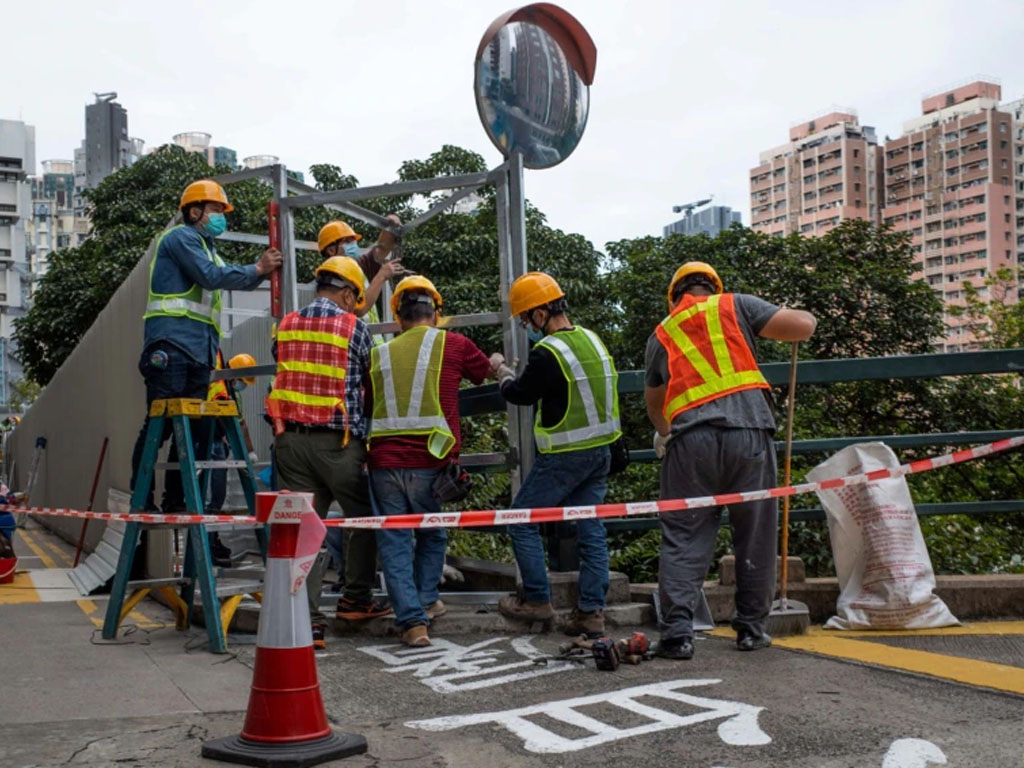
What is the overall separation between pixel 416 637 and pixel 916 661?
2.31 meters

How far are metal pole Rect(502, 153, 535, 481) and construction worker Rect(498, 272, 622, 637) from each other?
1.16ft

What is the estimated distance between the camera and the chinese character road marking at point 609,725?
3.92m

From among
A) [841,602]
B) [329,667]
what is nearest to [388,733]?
[329,667]

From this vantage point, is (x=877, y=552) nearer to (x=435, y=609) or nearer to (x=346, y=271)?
(x=435, y=609)

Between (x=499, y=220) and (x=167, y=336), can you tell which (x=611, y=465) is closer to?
(x=499, y=220)

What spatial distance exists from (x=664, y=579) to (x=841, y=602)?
1.25m

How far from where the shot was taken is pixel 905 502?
6207 mm

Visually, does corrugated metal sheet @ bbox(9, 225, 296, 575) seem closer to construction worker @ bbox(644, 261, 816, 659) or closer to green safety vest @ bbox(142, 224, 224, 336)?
green safety vest @ bbox(142, 224, 224, 336)

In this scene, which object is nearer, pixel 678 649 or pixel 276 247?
pixel 678 649

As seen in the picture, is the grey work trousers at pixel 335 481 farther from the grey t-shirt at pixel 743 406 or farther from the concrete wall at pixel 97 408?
the concrete wall at pixel 97 408

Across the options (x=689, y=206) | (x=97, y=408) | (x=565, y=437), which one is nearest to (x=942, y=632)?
(x=565, y=437)

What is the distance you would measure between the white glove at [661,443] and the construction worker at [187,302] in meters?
2.30

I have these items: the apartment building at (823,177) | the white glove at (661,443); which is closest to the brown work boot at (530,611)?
the white glove at (661,443)

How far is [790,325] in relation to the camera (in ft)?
17.6
